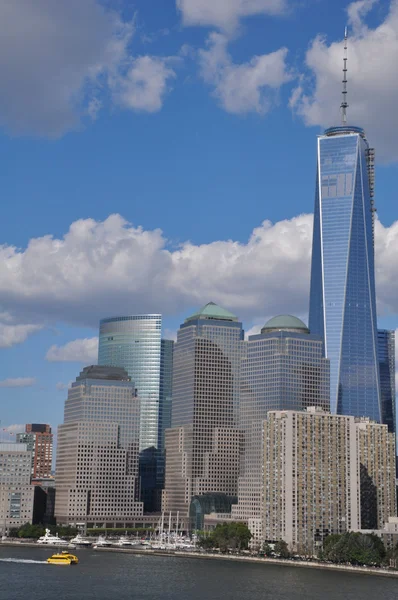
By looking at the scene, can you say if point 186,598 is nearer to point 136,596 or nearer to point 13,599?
point 136,596

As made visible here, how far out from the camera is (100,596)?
198m

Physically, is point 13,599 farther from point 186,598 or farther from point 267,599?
point 267,599

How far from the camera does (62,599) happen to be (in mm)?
193000

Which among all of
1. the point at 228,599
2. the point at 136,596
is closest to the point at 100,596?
the point at 136,596

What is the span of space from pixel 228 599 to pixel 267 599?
25.6 ft

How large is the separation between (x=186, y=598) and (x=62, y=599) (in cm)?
2374

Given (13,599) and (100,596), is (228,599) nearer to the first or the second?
(100,596)

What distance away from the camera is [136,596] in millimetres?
199500

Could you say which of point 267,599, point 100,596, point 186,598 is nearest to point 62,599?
point 100,596

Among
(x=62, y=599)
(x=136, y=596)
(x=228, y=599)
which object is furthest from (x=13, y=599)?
(x=228, y=599)

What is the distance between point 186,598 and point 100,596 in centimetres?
1650

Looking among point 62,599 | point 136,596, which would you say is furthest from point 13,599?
point 136,596

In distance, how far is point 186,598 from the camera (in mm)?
198250

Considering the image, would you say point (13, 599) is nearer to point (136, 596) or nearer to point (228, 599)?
point (136, 596)
